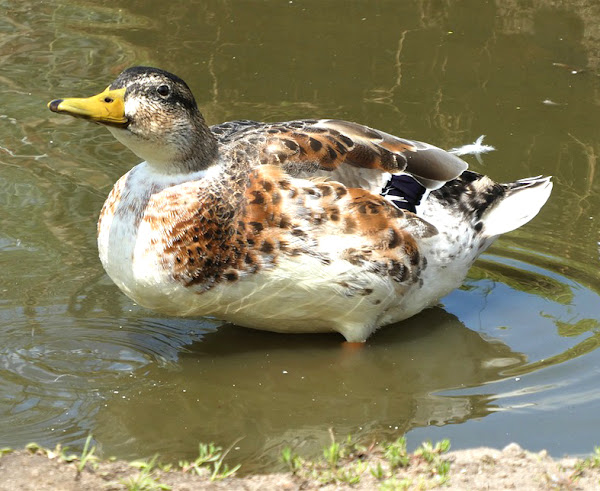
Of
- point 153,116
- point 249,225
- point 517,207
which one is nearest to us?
point 153,116

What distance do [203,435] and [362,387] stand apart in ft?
3.59

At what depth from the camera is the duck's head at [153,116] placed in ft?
18.8

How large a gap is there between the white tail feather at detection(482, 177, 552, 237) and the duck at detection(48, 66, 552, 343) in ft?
1.39

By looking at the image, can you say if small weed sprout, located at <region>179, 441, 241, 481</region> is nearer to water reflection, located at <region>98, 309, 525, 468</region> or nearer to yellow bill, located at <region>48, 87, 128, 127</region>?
water reflection, located at <region>98, 309, 525, 468</region>

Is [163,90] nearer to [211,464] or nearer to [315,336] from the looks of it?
[315,336]

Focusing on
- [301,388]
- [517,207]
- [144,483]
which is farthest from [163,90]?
[517,207]

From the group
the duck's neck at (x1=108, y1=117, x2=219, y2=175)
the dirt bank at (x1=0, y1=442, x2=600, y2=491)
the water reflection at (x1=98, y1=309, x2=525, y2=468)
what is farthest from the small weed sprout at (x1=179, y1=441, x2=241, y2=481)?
the duck's neck at (x1=108, y1=117, x2=219, y2=175)

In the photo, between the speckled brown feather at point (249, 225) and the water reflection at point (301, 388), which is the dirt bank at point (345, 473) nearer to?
the water reflection at point (301, 388)

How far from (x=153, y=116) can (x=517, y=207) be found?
2.65 m

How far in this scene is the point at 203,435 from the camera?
546cm

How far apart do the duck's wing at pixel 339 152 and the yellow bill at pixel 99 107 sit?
0.82 metres

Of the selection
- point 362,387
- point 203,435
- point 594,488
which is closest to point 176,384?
point 203,435

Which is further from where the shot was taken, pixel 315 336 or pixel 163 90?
pixel 315 336

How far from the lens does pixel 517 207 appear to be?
23.4 ft
